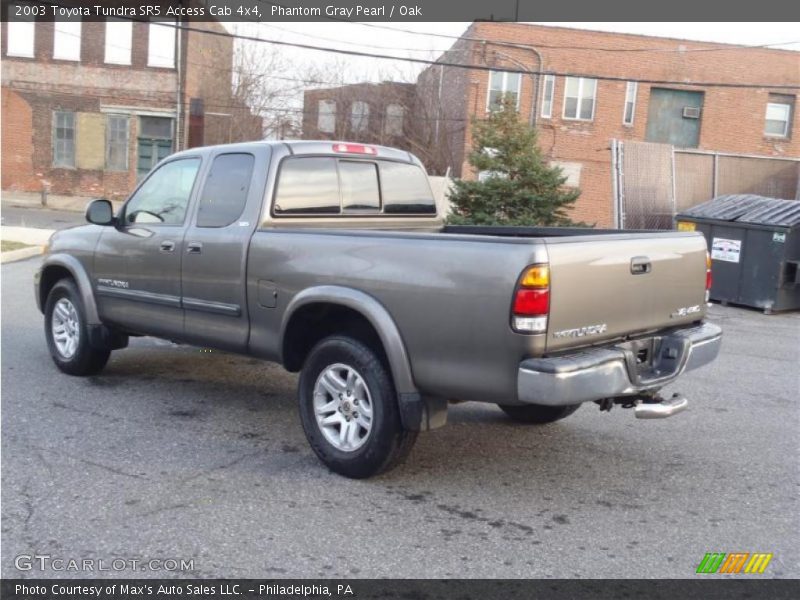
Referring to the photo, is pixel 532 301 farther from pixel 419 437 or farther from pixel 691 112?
pixel 691 112

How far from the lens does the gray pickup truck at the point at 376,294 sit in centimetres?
401

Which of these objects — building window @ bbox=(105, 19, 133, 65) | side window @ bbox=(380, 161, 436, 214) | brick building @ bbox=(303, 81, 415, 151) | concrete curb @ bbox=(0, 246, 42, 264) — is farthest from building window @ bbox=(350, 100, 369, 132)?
side window @ bbox=(380, 161, 436, 214)

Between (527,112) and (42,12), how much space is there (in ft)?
62.7

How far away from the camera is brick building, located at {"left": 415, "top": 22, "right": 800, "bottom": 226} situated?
1185 inches

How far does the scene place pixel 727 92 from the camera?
31.1m

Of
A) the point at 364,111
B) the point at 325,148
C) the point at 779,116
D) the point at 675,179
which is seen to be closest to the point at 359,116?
the point at 364,111

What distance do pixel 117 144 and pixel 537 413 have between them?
31.2 metres

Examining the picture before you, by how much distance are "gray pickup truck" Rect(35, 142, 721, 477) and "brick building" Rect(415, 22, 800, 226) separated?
24620mm

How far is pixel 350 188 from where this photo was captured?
591 centimetres

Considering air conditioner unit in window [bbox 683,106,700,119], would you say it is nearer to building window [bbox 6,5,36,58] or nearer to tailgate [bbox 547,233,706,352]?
building window [bbox 6,5,36,58]

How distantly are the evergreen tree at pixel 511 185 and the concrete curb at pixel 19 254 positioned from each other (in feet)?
25.7

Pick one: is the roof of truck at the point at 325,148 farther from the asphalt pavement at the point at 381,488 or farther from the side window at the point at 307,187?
the asphalt pavement at the point at 381,488

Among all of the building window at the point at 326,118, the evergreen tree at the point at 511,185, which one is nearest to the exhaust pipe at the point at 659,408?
the evergreen tree at the point at 511,185
